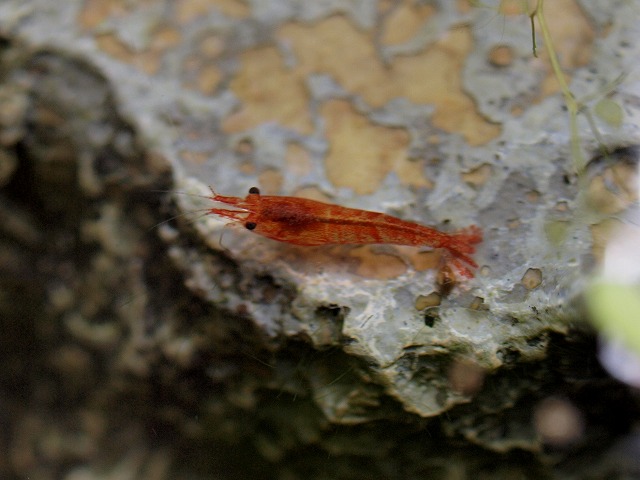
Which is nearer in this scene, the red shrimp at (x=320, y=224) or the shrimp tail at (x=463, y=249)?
the shrimp tail at (x=463, y=249)

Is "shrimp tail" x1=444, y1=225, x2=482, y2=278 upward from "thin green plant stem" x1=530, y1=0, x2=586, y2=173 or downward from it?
downward

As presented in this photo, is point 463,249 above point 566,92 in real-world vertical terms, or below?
below

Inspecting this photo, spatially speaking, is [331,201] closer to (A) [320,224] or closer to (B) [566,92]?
(A) [320,224]

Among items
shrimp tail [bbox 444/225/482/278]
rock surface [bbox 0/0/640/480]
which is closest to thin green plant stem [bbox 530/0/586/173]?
rock surface [bbox 0/0/640/480]

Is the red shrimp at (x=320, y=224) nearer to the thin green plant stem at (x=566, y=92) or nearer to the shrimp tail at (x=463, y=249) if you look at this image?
the shrimp tail at (x=463, y=249)

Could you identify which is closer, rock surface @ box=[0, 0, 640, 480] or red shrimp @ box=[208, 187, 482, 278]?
rock surface @ box=[0, 0, 640, 480]

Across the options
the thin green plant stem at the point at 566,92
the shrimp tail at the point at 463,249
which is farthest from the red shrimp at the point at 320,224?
the thin green plant stem at the point at 566,92

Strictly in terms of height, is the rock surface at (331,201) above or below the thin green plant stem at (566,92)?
below

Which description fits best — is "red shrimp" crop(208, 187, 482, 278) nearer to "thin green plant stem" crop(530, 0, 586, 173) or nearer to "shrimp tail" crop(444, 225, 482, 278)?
"shrimp tail" crop(444, 225, 482, 278)

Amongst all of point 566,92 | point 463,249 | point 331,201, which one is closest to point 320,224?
point 331,201
